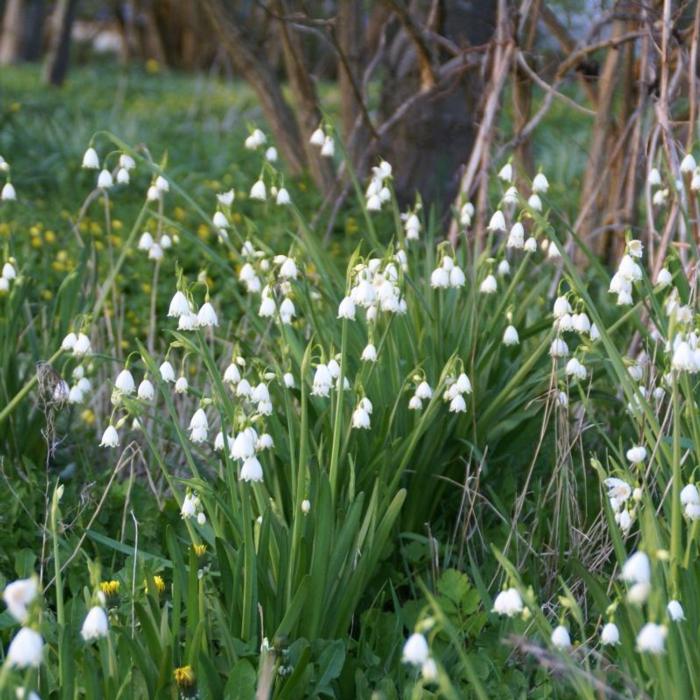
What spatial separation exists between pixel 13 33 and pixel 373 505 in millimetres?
15246

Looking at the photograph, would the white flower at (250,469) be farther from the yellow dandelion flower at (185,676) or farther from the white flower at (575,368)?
the white flower at (575,368)

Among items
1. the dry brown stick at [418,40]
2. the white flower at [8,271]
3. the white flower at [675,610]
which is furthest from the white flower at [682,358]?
the dry brown stick at [418,40]

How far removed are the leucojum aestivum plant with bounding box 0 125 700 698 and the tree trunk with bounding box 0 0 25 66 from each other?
13715 mm

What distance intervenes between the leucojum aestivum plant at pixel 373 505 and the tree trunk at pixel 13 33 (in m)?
13.7

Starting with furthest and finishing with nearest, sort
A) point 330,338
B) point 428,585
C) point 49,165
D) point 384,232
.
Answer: point 49,165, point 384,232, point 330,338, point 428,585

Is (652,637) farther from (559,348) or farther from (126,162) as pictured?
(126,162)

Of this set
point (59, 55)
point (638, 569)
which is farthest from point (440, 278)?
point (59, 55)

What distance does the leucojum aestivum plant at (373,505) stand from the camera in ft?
6.71

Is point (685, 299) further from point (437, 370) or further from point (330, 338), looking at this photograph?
point (330, 338)

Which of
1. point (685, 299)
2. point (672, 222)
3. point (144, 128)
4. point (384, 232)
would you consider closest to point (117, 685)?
point (685, 299)

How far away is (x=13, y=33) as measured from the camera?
16.2m

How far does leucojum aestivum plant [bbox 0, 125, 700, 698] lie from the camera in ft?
6.71

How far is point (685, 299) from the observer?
288 cm

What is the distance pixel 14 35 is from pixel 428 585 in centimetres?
1497
